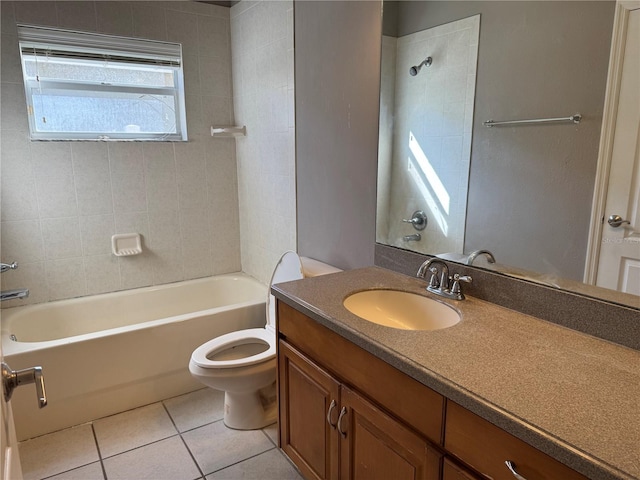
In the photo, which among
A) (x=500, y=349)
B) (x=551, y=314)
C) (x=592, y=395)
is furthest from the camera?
(x=551, y=314)

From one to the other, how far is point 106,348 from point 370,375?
5.52 feet

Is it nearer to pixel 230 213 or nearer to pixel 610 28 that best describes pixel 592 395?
pixel 610 28

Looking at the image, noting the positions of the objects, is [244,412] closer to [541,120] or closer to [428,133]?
[428,133]

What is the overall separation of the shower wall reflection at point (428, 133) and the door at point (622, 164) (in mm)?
469

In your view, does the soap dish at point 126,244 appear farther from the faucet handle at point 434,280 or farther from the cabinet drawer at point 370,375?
the faucet handle at point 434,280

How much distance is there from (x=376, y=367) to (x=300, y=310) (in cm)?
40

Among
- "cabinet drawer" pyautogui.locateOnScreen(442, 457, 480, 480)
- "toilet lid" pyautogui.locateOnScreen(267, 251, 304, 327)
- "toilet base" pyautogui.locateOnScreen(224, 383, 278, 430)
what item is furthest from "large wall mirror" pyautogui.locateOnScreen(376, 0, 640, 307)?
"toilet base" pyautogui.locateOnScreen(224, 383, 278, 430)

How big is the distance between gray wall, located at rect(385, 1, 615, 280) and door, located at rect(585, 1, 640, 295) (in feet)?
0.10

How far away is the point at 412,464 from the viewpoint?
1.11 meters

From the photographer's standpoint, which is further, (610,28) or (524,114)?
(524,114)

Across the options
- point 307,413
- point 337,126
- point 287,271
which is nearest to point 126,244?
point 287,271

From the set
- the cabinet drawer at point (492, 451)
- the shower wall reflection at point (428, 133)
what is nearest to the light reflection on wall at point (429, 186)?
the shower wall reflection at point (428, 133)

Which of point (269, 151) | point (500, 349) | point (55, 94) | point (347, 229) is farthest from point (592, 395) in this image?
point (55, 94)

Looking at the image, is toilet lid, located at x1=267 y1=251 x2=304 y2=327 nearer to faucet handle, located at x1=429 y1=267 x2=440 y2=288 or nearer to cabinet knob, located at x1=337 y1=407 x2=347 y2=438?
faucet handle, located at x1=429 y1=267 x2=440 y2=288
